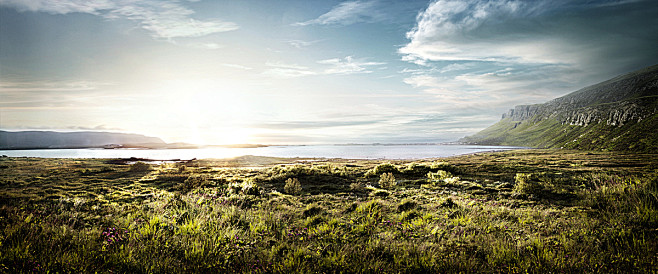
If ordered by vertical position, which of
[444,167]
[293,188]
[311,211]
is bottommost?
[293,188]

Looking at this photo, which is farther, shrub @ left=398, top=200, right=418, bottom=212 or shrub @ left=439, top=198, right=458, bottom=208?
shrub @ left=398, top=200, right=418, bottom=212

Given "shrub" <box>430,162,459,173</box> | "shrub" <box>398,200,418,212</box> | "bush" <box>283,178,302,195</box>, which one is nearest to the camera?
"shrub" <box>398,200,418,212</box>

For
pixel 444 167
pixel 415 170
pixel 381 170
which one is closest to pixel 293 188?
pixel 381 170

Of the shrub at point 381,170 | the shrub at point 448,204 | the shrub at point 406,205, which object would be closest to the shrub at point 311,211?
the shrub at point 406,205

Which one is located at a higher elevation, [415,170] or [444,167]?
[444,167]

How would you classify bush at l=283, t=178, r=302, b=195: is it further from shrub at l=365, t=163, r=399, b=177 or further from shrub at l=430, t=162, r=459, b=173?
shrub at l=430, t=162, r=459, b=173

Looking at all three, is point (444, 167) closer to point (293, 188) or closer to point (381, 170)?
point (381, 170)

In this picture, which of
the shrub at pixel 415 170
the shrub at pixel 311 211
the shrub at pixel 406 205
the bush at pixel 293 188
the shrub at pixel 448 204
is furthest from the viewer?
the shrub at pixel 415 170

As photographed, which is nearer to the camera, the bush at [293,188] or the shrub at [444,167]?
the bush at [293,188]

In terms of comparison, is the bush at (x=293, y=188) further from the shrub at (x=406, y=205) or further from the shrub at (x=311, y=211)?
the shrub at (x=406, y=205)

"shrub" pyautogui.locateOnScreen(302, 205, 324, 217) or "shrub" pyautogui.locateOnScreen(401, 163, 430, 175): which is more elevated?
"shrub" pyautogui.locateOnScreen(302, 205, 324, 217)

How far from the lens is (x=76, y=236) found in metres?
5.78

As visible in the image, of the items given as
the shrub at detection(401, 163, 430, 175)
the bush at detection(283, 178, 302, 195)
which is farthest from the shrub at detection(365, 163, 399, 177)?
the bush at detection(283, 178, 302, 195)

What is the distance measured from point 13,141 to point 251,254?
135 m
